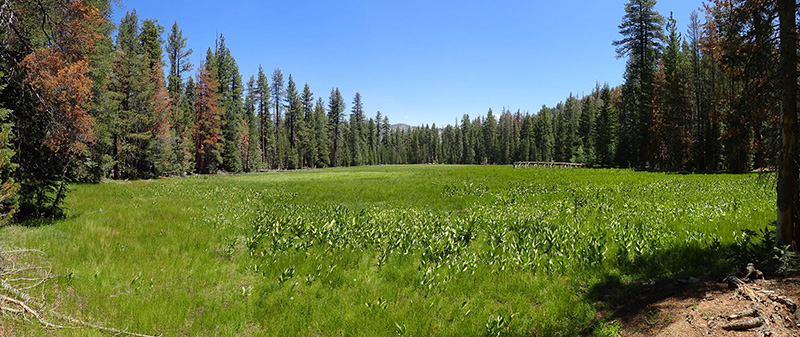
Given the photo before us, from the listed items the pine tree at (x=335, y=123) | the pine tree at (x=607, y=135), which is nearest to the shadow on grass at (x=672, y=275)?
the pine tree at (x=607, y=135)

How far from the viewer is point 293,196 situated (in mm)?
19078

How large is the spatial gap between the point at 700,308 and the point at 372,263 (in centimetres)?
597

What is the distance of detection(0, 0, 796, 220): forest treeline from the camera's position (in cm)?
746

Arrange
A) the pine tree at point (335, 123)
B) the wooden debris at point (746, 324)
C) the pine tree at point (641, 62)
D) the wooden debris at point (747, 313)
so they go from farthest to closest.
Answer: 1. the pine tree at point (335, 123)
2. the pine tree at point (641, 62)
3. the wooden debris at point (747, 313)
4. the wooden debris at point (746, 324)

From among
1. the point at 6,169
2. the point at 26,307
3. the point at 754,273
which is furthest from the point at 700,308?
the point at 6,169

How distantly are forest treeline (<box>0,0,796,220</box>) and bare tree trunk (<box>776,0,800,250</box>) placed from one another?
25 cm

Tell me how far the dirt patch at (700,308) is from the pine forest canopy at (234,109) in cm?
298

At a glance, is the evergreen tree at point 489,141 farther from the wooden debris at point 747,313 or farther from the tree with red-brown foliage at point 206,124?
the wooden debris at point 747,313

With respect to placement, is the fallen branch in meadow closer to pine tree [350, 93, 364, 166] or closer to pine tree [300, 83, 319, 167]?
pine tree [300, 83, 319, 167]

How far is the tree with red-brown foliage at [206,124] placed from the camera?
153 feet

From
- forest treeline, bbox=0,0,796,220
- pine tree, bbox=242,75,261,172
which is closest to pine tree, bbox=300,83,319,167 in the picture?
forest treeline, bbox=0,0,796,220

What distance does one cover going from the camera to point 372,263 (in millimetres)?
7879

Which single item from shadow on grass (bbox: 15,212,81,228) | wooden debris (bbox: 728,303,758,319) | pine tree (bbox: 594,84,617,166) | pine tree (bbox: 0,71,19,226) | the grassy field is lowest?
the grassy field

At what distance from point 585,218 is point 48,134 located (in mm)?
18612
